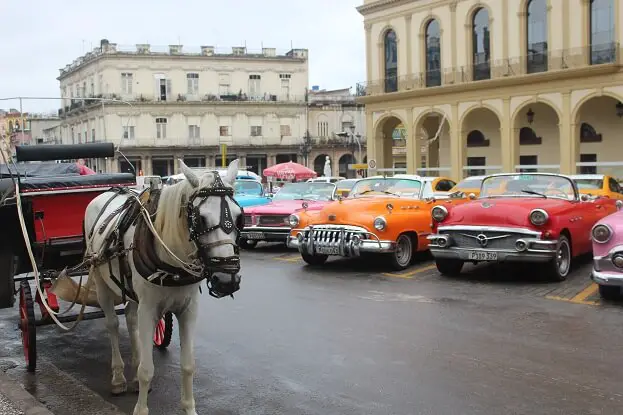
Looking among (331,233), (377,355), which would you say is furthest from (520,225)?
(377,355)

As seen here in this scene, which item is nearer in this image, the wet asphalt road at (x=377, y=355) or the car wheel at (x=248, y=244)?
the wet asphalt road at (x=377, y=355)

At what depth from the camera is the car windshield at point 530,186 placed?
1120 centimetres

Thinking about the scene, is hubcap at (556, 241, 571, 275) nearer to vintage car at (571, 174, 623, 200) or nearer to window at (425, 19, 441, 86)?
vintage car at (571, 174, 623, 200)

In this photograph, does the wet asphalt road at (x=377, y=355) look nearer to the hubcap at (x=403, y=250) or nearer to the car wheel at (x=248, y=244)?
the hubcap at (x=403, y=250)

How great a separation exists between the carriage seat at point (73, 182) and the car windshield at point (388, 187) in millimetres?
6743

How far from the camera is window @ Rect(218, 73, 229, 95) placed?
64688 mm

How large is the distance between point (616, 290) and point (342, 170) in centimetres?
6019

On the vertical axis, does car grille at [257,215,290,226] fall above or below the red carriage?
below

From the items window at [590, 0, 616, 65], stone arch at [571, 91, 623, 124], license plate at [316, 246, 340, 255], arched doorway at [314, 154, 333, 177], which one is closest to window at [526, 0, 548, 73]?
window at [590, 0, 616, 65]

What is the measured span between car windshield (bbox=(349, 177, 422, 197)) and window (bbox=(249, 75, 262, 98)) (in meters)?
53.1

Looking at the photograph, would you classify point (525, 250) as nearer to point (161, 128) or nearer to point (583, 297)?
point (583, 297)

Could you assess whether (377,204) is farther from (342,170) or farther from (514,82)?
(342,170)

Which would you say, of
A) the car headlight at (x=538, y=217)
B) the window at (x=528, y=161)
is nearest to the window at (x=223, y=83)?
the window at (x=528, y=161)

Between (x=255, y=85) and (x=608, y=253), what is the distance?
59398mm
